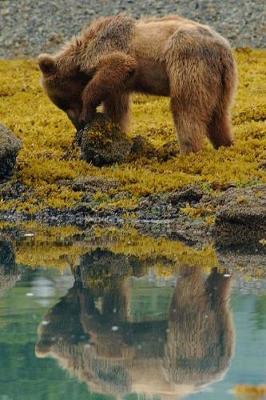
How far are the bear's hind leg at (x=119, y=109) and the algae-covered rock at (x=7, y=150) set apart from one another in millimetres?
2068

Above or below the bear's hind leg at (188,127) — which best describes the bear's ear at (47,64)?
above

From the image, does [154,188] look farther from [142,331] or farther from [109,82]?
[142,331]

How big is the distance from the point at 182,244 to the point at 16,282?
2991 mm

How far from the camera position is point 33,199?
62.0ft

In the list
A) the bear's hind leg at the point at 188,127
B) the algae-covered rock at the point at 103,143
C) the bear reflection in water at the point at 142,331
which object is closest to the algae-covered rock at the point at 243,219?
the bear reflection in water at the point at 142,331

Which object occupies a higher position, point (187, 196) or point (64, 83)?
point (64, 83)

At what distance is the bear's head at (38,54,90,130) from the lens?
2059 cm

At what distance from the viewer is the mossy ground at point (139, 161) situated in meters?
18.7

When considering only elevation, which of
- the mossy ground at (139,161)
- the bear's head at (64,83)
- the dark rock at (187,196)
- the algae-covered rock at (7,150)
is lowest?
the mossy ground at (139,161)

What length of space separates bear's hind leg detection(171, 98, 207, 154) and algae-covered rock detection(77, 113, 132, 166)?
98cm

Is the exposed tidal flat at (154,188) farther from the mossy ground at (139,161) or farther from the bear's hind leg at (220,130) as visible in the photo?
the bear's hind leg at (220,130)

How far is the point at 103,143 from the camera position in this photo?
65.1 ft

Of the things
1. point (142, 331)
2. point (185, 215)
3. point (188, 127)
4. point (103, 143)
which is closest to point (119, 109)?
point (103, 143)

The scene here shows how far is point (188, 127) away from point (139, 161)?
1.06 meters
